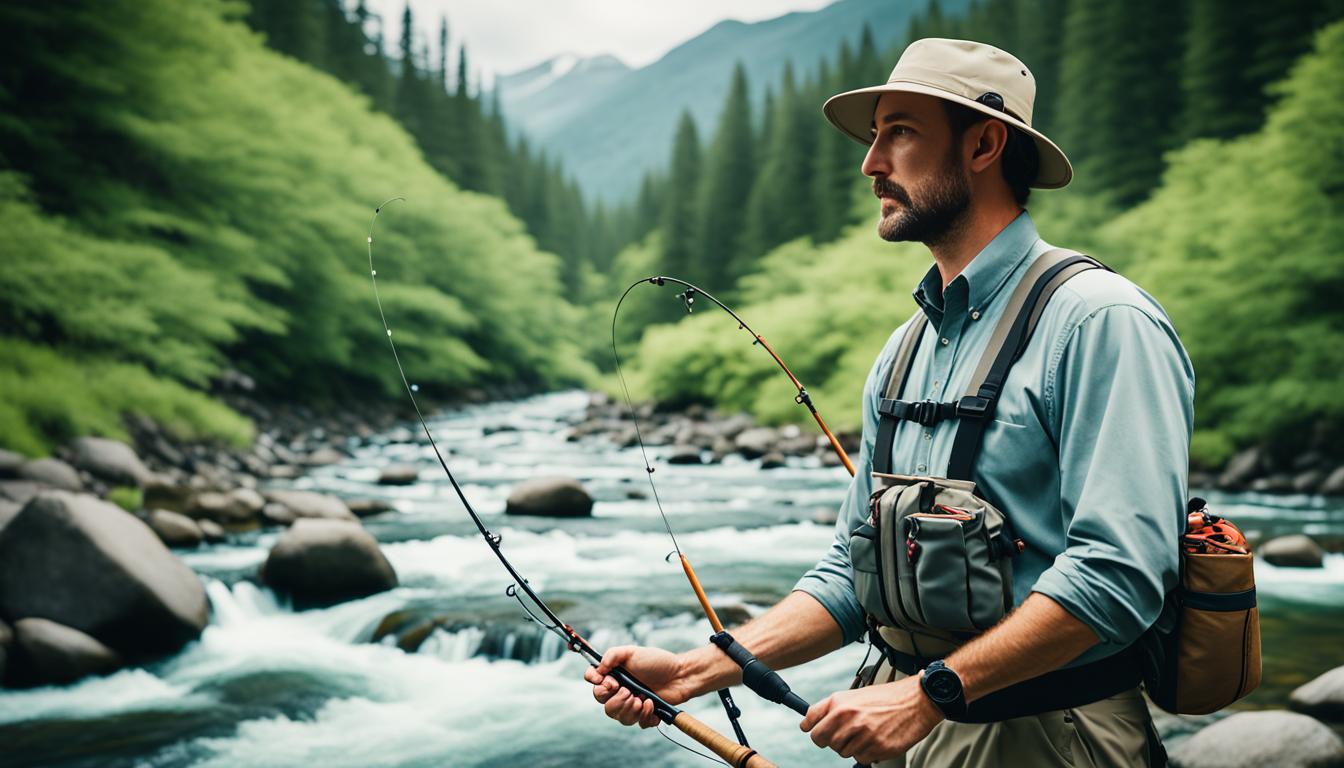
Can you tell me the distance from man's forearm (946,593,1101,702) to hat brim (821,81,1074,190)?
746 millimetres

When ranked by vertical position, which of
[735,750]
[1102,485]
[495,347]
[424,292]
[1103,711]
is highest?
[1102,485]

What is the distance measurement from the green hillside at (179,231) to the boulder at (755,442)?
9173 millimetres

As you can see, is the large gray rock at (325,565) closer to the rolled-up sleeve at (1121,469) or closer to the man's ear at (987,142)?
the man's ear at (987,142)

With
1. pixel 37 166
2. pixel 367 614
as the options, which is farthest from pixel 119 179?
pixel 367 614

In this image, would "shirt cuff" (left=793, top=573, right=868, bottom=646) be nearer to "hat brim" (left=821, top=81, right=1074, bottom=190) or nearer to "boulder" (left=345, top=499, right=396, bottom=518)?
"hat brim" (left=821, top=81, right=1074, bottom=190)

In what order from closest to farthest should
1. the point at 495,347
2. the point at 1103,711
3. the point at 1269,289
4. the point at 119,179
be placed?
the point at 1103,711 < the point at 1269,289 < the point at 119,179 < the point at 495,347

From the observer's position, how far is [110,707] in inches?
Result: 238

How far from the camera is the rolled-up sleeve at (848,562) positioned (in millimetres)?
1871

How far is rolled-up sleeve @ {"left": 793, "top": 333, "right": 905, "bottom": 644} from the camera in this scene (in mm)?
1871

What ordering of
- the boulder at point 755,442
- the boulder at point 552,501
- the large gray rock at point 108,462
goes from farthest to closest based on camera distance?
the boulder at point 755,442 → the boulder at point 552,501 → the large gray rock at point 108,462

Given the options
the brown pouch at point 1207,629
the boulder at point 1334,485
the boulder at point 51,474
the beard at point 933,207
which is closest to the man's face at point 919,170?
the beard at point 933,207

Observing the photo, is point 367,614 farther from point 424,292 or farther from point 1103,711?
point 424,292

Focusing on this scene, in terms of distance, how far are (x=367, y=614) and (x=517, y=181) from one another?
49.7 m

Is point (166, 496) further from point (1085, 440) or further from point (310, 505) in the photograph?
point (1085, 440)
